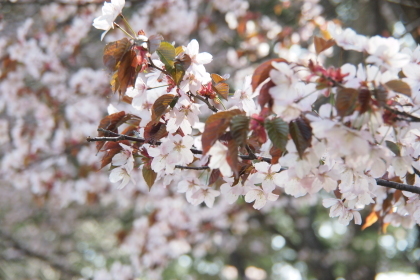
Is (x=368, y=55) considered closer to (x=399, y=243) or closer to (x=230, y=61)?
(x=230, y=61)

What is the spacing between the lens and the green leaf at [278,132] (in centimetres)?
77

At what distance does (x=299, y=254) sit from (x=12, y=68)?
4.67m

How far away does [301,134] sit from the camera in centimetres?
77

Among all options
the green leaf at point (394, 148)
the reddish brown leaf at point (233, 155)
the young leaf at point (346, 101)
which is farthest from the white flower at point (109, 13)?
the green leaf at point (394, 148)

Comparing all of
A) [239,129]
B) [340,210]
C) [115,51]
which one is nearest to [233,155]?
[239,129]

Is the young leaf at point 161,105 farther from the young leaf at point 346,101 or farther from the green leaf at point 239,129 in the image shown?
the young leaf at point 346,101

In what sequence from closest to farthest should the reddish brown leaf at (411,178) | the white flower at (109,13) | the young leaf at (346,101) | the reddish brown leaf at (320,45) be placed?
the young leaf at (346,101) < the reddish brown leaf at (320,45) < the white flower at (109,13) < the reddish brown leaf at (411,178)

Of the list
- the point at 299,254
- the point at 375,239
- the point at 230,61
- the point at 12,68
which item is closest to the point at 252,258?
the point at 299,254

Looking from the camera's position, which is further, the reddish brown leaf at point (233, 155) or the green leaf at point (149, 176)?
the green leaf at point (149, 176)

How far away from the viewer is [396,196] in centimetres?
133

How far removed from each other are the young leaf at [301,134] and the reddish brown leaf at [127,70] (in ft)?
1.32

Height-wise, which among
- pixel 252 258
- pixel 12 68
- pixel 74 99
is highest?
pixel 12 68

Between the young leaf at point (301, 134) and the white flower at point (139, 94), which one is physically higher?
the young leaf at point (301, 134)

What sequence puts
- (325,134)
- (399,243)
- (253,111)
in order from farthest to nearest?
(399,243), (253,111), (325,134)
